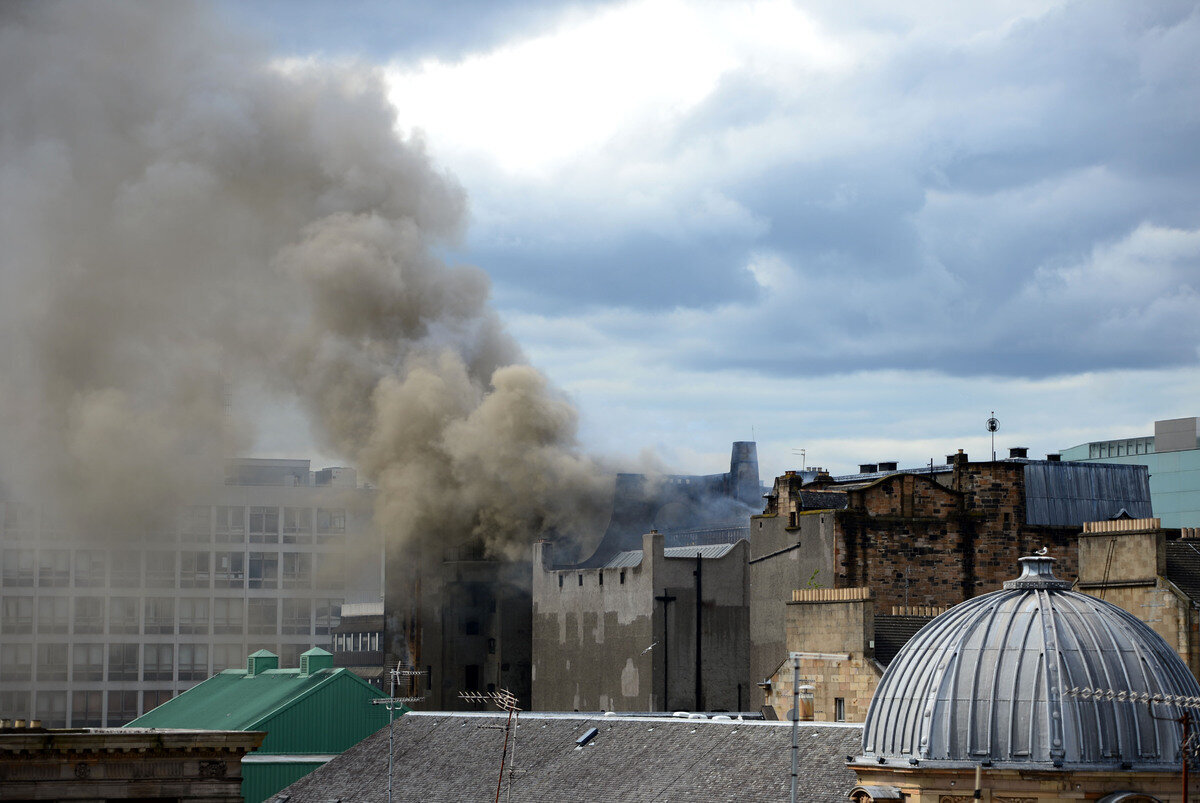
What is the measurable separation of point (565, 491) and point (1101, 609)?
5028 centimetres

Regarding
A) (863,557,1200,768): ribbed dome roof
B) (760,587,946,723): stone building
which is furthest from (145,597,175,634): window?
(863,557,1200,768): ribbed dome roof

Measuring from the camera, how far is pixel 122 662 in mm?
106062

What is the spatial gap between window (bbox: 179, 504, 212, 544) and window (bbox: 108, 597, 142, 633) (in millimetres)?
4956

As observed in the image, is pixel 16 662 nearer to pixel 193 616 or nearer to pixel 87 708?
pixel 87 708

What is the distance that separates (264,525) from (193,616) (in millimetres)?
8112

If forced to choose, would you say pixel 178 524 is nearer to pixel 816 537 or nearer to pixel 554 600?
pixel 554 600

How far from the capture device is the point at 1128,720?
30.2m

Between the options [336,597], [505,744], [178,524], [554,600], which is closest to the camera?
[505,744]

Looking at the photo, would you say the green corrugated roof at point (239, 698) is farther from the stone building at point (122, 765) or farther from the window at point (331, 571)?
the window at point (331, 571)

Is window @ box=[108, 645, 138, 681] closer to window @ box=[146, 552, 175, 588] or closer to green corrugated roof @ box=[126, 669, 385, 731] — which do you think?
window @ box=[146, 552, 175, 588]

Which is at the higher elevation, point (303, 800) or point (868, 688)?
point (868, 688)

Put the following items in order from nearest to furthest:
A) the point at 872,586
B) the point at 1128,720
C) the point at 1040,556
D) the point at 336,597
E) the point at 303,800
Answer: the point at 1128,720 → the point at 1040,556 → the point at 303,800 → the point at 872,586 → the point at 336,597

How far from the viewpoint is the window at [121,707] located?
4173 inches

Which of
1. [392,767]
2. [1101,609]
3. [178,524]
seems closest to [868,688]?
[392,767]
